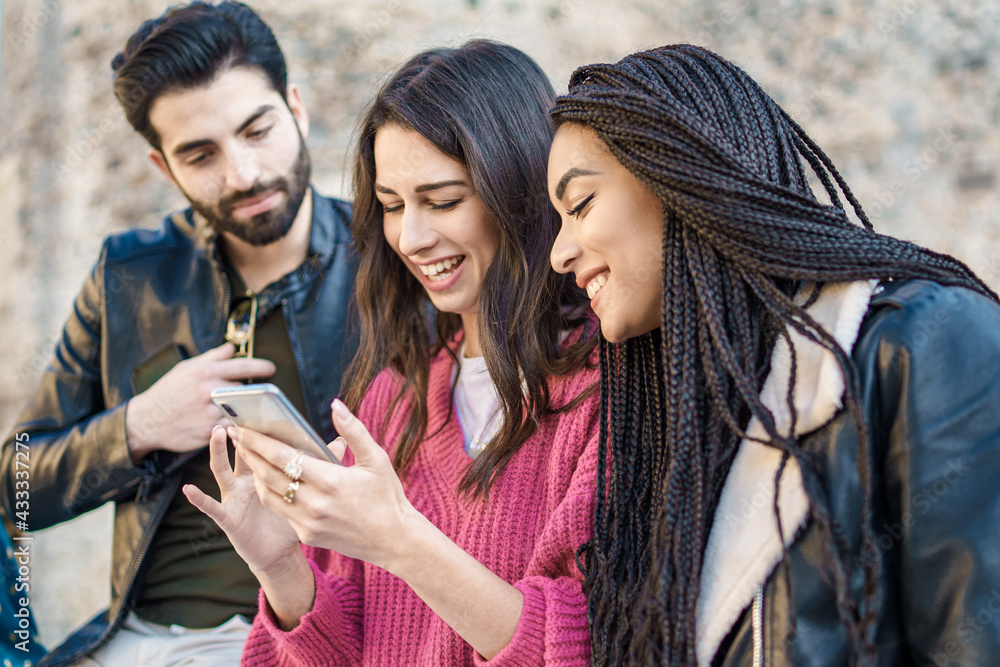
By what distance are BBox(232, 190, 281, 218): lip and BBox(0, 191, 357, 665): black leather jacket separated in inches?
8.3

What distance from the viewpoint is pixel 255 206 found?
275 cm

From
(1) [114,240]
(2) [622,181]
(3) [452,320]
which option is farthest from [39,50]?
(2) [622,181]

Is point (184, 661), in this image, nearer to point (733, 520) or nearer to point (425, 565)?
point (425, 565)

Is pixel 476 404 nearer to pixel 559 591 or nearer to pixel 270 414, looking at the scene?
pixel 559 591

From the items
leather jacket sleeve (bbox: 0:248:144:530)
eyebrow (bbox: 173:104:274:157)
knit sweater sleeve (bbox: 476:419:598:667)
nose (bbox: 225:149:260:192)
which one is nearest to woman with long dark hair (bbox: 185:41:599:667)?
knit sweater sleeve (bbox: 476:419:598:667)

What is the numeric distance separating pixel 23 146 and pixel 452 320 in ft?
11.3

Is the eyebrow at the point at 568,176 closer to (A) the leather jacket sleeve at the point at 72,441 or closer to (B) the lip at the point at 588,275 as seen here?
(B) the lip at the point at 588,275

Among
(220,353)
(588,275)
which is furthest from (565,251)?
(220,353)

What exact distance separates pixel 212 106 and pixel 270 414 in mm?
1650

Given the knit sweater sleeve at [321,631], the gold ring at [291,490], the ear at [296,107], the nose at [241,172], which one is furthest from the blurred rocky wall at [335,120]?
the gold ring at [291,490]

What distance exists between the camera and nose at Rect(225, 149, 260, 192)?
8.87 feet

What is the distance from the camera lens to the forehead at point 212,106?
8.91 ft

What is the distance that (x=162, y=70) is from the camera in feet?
8.99

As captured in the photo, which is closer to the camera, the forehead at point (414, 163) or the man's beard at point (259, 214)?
the forehead at point (414, 163)
